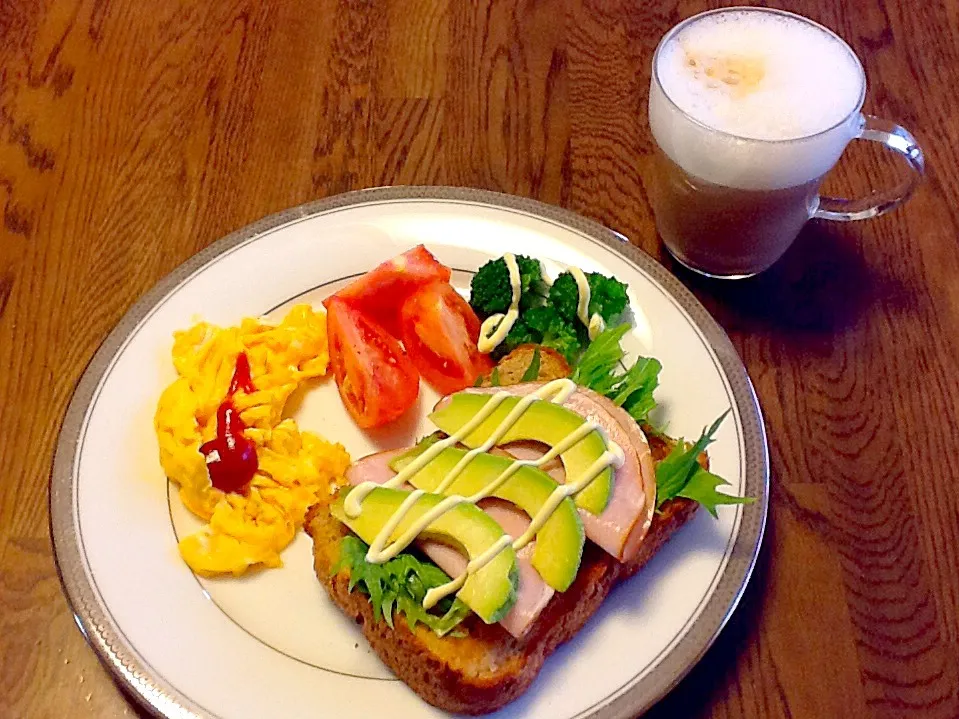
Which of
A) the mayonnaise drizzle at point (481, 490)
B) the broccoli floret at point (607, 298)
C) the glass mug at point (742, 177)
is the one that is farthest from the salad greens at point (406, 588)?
the glass mug at point (742, 177)

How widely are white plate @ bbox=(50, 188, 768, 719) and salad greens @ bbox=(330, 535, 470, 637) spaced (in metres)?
0.16

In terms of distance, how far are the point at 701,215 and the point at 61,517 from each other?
1805 mm

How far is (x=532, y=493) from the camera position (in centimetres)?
176

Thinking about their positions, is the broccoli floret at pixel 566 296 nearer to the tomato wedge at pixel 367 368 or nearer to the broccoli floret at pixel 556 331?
the broccoli floret at pixel 556 331

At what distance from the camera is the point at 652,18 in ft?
10.8

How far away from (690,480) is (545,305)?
688 millimetres

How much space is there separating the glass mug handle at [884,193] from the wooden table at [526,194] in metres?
0.21

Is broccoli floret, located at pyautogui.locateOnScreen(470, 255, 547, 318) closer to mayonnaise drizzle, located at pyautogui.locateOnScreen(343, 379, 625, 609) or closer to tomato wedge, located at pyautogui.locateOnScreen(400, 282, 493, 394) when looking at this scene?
tomato wedge, located at pyautogui.locateOnScreen(400, 282, 493, 394)

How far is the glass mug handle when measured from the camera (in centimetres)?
227

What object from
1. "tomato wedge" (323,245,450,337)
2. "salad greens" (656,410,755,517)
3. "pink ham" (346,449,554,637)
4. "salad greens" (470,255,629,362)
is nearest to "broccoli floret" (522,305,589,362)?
"salad greens" (470,255,629,362)

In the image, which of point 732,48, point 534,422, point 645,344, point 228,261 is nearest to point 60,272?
point 228,261

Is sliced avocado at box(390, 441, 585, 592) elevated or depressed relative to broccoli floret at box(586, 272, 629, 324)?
depressed

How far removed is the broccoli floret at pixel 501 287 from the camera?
2266 mm

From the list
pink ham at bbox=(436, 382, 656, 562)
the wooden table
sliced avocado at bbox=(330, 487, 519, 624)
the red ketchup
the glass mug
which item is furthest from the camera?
the glass mug
